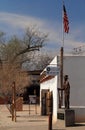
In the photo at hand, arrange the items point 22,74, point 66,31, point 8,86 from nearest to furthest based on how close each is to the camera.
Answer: point 66,31 < point 8,86 < point 22,74

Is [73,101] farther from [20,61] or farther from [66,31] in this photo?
[20,61]

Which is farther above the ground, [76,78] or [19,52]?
[19,52]

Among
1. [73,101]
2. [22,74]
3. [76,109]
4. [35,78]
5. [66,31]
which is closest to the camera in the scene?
[76,109]

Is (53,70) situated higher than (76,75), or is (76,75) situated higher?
(53,70)

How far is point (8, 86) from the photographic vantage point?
147ft

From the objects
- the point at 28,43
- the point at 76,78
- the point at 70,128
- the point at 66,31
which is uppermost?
the point at 28,43

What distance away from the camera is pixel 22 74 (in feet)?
196

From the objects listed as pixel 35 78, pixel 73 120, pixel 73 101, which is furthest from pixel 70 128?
pixel 35 78

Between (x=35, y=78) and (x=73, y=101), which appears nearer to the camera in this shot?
(x=73, y=101)

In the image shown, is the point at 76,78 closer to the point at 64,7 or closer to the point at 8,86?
the point at 64,7

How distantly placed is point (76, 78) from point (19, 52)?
53942 millimetres

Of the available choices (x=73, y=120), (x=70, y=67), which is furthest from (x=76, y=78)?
(x=73, y=120)

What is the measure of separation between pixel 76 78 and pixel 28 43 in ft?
185

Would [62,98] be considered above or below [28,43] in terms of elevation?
below
